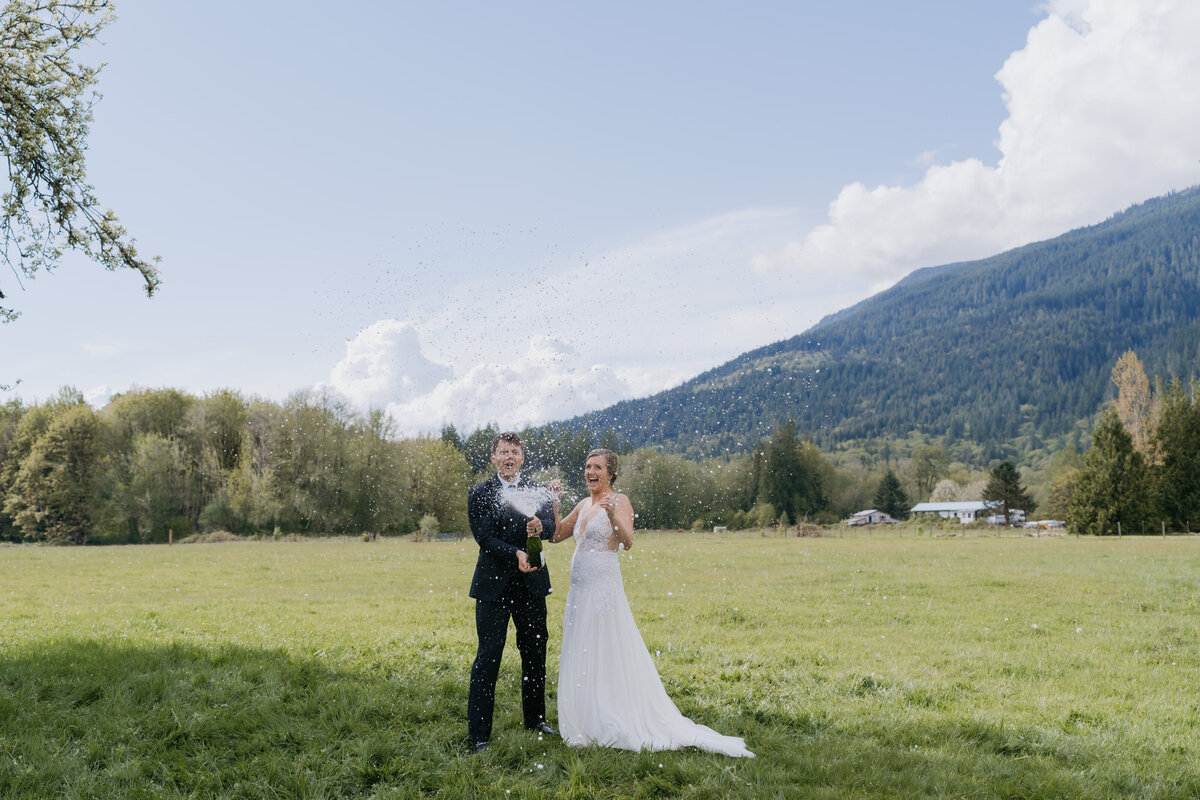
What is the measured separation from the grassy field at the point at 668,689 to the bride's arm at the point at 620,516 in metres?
1.95

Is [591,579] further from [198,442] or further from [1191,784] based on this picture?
[198,442]

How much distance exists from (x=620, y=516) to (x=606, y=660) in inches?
55.2

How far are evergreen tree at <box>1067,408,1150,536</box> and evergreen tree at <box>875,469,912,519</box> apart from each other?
183 ft

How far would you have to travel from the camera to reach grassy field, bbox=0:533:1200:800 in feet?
19.9

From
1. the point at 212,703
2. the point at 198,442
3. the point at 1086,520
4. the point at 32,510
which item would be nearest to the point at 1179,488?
the point at 1086,520

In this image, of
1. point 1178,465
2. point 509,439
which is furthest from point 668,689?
point 1178,465

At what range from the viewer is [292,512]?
59125mm

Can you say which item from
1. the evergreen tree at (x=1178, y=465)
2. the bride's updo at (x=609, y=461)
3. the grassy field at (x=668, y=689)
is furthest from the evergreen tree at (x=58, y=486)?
the evergreen tree at (x=1178, y=465)

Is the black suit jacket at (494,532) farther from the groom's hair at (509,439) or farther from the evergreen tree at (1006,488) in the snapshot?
the evergreen tree at (1006,488)

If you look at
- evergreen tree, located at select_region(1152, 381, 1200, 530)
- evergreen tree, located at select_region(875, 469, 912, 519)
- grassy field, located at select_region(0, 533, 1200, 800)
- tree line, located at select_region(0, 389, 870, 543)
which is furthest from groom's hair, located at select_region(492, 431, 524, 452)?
evergreen tree, located at select_region(875, 469, 912, 519)

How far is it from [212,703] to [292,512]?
55.7 meters

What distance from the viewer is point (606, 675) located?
6938 millimetres

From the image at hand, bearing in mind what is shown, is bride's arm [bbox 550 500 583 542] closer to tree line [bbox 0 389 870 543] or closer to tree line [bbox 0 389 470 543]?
tree line [bbox 0 389 870 543]

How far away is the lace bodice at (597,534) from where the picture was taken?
7113 millimetres
